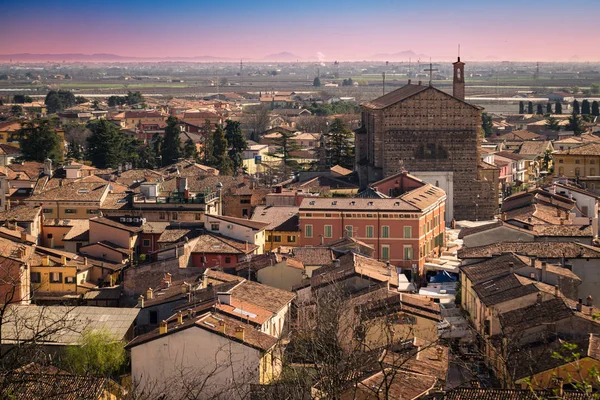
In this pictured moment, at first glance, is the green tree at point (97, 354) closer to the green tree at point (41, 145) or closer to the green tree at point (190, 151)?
the green tree at point (41, 145)

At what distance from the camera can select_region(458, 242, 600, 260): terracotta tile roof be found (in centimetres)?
2412

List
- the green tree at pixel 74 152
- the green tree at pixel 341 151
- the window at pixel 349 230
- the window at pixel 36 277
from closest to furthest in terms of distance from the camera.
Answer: the window at pixel 36 277, the window at pixel 349 230, the green tree at pixel 341 151, the green tree at pixel 74 152

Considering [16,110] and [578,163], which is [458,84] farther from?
[16,110]

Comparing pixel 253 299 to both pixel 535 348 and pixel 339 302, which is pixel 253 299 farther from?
pixel 535 348

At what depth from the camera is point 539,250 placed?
976 inches

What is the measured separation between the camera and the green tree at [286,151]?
54.2 m

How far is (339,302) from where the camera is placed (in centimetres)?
1916

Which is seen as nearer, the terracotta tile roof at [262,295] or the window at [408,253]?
the terracotta tile roof at [262,295]

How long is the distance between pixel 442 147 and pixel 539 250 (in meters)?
15.0

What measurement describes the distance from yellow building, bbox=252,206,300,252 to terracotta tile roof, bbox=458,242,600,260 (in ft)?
19.2

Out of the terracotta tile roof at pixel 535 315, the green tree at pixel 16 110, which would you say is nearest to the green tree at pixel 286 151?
the green tree at pixel 16 110

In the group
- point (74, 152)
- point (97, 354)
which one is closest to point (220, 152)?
point (74, 152)

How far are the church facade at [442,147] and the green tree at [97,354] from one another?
21150 millimetres

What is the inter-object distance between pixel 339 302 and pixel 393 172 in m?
20.7
